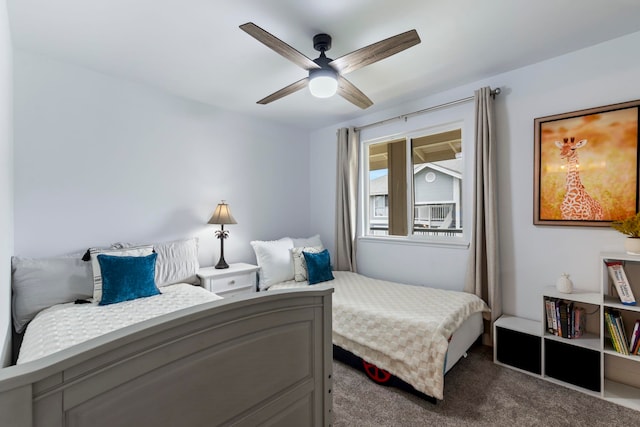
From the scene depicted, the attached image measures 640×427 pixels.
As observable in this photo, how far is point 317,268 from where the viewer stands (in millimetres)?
3064

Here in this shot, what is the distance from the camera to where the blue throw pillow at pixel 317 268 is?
3.04m

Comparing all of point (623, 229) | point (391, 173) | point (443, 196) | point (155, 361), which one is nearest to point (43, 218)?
point (155, 361)

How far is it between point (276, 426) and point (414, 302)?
1575mm

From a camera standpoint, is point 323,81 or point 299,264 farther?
point 299,264

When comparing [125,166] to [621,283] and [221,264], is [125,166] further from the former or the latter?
[621,283]

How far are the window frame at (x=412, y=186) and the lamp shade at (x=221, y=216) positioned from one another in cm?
161

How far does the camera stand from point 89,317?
72.8 inches

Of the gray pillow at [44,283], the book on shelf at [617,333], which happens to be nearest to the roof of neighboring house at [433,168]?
the book on shelf at [617,333]

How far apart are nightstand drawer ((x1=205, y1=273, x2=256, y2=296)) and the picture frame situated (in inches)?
107

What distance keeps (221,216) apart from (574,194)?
122 inches

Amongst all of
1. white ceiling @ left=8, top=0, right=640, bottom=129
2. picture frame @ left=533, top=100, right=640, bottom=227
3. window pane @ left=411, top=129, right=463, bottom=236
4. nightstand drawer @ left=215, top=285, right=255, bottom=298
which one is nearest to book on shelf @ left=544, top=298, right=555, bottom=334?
picture frame @ left=533, top=100, right=640, bottom=227

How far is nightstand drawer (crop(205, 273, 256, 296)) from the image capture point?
278 cm

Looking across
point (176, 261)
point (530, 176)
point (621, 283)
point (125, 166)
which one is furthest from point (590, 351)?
point (125, 166)

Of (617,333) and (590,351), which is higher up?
(617,333)
